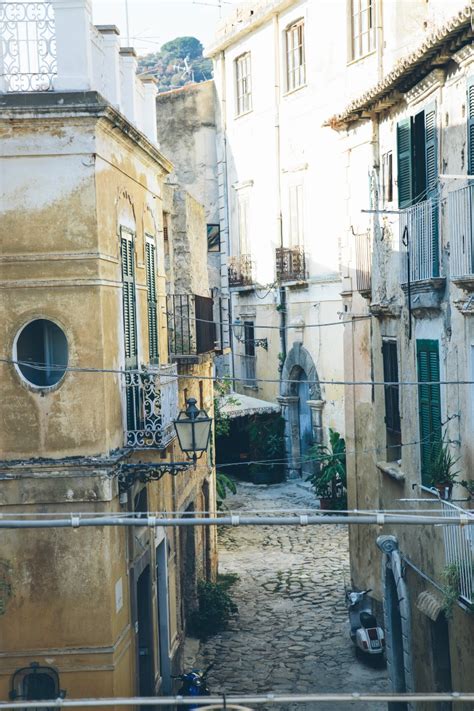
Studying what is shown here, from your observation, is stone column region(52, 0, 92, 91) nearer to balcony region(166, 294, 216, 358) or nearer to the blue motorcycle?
balcony region(166, 294, 216, 358)

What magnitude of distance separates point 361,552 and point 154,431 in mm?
7666

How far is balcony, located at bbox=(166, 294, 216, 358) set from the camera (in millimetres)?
18719

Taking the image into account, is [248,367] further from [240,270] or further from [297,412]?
[297,412]

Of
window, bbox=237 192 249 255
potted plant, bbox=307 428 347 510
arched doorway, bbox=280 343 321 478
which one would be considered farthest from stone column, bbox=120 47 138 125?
window, bbox=237 192 249 255

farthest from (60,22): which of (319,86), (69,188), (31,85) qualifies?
(319,86)

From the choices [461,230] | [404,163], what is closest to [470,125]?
[461,230]

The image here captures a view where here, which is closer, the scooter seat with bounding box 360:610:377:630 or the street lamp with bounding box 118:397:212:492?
the street lamp with bounding box 118:397:212:492

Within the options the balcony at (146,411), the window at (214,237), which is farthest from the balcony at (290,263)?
the balcony at (146,411)

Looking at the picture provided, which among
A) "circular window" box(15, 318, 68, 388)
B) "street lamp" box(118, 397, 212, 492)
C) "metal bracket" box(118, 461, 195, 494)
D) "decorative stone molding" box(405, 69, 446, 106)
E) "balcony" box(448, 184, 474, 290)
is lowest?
"metal bracket" box(118, 461, 195, 494)

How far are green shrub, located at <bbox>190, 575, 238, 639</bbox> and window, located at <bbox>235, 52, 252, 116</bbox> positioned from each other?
1946 centimetres

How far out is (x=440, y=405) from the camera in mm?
13992

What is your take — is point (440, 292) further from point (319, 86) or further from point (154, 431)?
point (319, 86)

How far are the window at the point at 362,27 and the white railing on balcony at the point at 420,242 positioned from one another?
11.6 metres

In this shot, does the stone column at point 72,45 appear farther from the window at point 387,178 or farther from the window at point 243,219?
the window at point 243,219
